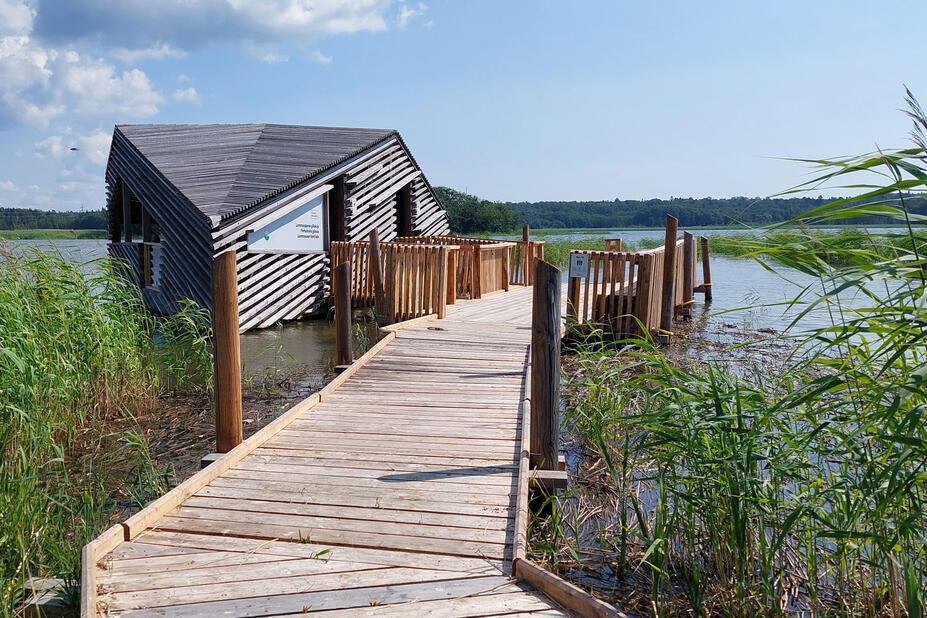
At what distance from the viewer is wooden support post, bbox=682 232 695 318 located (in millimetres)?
15898

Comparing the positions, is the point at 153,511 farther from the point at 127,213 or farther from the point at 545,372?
the point at 127,213

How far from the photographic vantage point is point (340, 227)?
663 inches

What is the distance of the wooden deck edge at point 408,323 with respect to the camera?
392 inches

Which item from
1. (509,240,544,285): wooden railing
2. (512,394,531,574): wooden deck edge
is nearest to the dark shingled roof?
(509,240,544,285): wooden railing

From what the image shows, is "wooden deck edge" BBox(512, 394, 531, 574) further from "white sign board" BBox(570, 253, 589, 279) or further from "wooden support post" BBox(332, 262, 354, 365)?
"white sign board" BBox(570, 253, 589, 279)

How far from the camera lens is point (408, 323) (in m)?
10.5

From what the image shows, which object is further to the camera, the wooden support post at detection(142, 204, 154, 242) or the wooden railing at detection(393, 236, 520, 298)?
the wooden support post at detection(142, 204, 154, 242)

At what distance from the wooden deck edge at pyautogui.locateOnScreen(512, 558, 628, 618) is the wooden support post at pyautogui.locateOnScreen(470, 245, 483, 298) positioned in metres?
11.1

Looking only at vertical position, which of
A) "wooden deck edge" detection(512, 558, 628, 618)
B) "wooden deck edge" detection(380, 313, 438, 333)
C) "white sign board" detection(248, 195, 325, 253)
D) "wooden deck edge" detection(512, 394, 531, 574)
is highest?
"white sign board" detection(248, 195, 325, 253)

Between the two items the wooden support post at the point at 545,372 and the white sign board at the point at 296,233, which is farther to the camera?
the white sign board at the point at 296,233

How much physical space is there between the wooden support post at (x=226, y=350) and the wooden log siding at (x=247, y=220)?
304 inches

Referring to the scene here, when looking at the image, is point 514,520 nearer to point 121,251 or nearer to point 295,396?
point 295,396

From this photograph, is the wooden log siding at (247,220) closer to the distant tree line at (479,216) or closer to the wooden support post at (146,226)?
the wooden support post at (146,226)

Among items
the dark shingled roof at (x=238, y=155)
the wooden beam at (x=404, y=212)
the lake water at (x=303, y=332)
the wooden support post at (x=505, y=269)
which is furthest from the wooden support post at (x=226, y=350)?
the wooden beam at (x=404, y=212)
